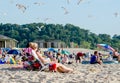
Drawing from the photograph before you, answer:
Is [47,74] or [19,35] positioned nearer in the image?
[47,74]

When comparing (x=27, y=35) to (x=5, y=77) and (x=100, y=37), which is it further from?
(x=5, y=77)

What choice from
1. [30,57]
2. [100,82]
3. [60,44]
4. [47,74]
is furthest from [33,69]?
[60,44]

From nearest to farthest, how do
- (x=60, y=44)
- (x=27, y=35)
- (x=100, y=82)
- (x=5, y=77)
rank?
1. (x=100, y=82)
2. (x=5, y=77)
3. (x=60, y=44)
4. (x=27, y=35)

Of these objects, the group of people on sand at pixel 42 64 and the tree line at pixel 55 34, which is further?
the tree line at pixel 55 34

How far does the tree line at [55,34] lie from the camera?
95.4 metres

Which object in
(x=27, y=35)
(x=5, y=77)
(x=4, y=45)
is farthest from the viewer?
(x=27, y=35)

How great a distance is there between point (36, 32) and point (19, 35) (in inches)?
165

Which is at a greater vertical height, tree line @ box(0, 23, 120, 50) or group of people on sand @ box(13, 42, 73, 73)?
tree line @ box(0, 23, 120, 50)

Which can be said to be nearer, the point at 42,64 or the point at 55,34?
the point at 42,64

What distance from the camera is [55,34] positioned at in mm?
103562

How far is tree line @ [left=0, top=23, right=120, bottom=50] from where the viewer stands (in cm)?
9544

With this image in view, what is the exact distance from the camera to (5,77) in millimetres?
9359

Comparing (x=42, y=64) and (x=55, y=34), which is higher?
(x=55, y=34)

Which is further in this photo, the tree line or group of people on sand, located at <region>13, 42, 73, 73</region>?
the tree line
